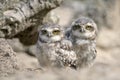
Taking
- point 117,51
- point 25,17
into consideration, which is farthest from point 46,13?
point 117,51

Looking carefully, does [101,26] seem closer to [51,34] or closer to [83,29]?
[83,29]

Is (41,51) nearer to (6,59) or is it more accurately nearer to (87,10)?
(6,59)

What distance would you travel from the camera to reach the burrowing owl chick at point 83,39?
9641 mm

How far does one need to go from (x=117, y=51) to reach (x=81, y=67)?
26.7ft

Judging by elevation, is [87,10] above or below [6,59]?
above

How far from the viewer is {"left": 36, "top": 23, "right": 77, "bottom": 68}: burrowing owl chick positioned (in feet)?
30.8

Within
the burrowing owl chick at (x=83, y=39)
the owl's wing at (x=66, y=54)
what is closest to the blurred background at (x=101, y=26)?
the burrowing owl chick at (x=83, y=39)

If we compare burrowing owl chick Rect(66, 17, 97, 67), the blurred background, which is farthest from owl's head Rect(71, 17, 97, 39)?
the blurred background

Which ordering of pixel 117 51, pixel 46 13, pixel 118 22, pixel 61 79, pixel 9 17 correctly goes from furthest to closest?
pixel 118 22 < pixel 117 51 < pixel 46 13 < pixel 9 17 < pixel 61 79

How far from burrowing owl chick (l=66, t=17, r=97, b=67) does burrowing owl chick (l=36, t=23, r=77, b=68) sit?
21 cm

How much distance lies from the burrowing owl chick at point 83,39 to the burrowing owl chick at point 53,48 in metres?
0.21

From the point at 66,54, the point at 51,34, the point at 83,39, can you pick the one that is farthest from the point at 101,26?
the point at 51,34

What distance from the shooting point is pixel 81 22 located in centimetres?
969

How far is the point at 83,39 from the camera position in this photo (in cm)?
968
